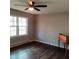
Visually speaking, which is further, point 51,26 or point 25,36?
point 25,36

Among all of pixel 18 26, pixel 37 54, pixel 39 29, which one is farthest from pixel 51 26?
pixel 37 54

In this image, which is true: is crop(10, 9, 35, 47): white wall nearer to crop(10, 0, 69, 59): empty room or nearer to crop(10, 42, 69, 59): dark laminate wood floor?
crop(10, 0, 69, 59): empty room

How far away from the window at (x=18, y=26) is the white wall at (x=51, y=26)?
3.98ft

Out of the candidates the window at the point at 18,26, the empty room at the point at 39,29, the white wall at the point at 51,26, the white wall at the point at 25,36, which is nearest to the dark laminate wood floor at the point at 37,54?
the empty room at the point at 39,29

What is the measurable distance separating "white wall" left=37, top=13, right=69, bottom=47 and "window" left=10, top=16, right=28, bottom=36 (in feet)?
3.98

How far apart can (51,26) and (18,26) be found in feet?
7.98

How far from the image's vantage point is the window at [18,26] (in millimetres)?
5383

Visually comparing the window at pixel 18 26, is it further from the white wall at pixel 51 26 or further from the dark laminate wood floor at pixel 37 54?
the dark laminate wood floor at pixel 37 54

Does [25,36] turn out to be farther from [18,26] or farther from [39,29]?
[39,29]

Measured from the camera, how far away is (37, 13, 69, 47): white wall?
557 centimetres

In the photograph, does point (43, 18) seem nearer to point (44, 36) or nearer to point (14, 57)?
point (44, 36)

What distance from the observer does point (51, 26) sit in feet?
20.6

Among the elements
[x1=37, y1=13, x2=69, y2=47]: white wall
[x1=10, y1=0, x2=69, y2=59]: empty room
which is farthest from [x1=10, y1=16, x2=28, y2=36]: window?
[x1=37, y1=13, x2=69, y2=47]: white wall

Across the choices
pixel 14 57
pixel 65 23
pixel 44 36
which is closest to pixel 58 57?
pixel 14 57
